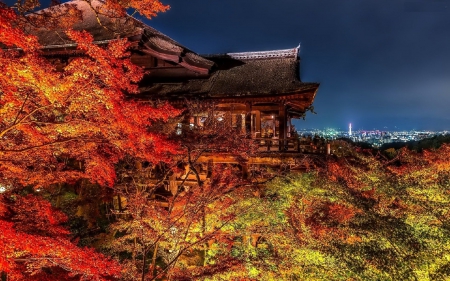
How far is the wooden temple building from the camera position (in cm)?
1454

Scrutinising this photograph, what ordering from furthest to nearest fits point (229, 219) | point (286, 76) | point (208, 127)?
point (286, 76), point (208, 127), point (229, 219)

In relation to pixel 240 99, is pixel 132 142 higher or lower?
lower

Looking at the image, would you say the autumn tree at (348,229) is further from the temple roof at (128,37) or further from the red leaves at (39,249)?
the temple roof at (128,37)

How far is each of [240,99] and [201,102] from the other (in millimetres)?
1992

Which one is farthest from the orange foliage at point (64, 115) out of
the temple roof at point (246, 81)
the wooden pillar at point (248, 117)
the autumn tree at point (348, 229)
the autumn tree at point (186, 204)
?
the autumn tree at point (348, 229)

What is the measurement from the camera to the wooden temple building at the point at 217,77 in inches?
572

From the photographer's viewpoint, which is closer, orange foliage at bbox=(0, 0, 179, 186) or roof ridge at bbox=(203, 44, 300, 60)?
orange foliage at bbox=(0, 0, 179, 186)

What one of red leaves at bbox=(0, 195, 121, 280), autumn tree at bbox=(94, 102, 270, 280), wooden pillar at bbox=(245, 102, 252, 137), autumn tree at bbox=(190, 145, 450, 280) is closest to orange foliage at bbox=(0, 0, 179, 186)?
red leaves at bbox=(0, 195, 121, 280)

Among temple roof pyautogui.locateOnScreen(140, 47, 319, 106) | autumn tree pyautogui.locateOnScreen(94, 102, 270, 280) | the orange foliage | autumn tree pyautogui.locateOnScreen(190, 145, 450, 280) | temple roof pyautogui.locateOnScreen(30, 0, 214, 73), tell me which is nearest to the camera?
autumn tree pyautogui.locateOnScreen(190, 145, 450, 280)

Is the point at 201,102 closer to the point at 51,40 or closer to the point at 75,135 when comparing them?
the point at 75,135

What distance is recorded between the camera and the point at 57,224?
36.9ft

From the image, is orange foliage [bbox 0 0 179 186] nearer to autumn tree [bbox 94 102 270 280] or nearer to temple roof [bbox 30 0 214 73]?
autumn tree [bbox 94 102 270 280]

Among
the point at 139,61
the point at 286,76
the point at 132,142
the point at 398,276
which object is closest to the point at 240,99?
the point at 286,76

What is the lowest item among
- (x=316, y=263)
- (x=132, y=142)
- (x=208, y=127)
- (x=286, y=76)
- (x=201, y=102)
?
(x=316, y=263)
